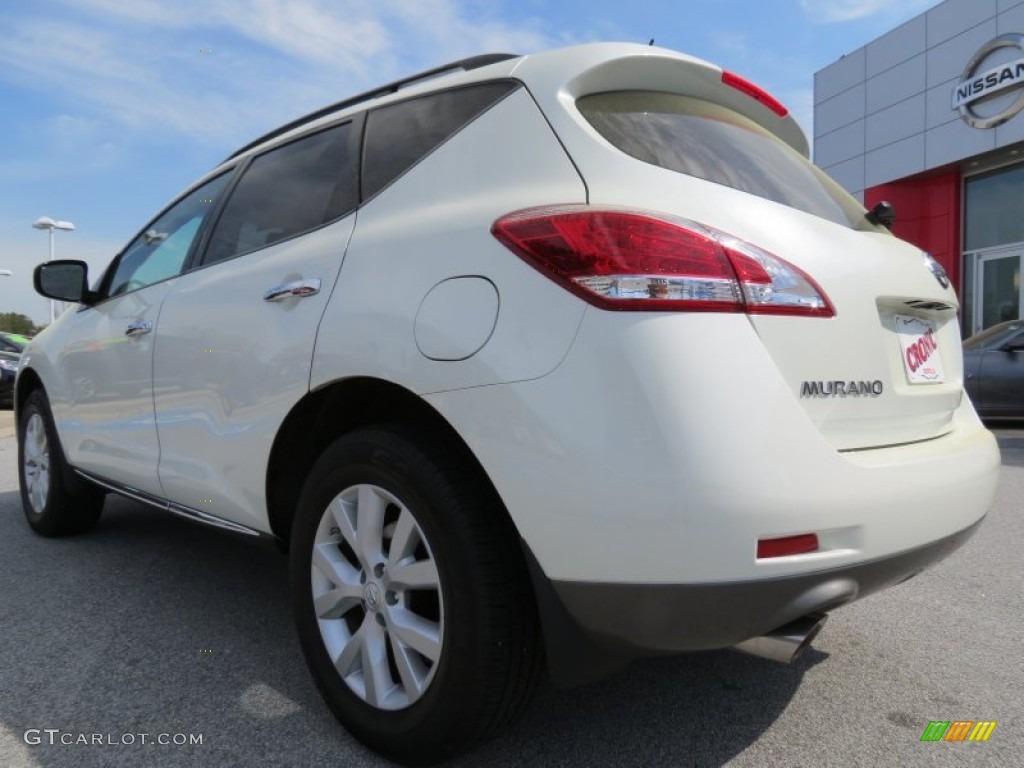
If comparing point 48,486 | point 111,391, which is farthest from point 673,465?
point 48,486

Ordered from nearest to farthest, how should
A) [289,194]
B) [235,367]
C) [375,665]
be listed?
[375,665], [235,367], [289,194]

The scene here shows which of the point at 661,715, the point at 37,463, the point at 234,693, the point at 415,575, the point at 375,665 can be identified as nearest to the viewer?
the point at 415,575

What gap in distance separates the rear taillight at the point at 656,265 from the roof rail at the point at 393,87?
745 mm

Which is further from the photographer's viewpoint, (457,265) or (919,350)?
(919,350)

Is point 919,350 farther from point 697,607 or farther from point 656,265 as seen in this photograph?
point 697,607

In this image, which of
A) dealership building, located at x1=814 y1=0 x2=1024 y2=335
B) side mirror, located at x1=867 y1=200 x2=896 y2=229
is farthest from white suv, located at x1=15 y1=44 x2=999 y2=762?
dealership building, located at x1=814 y1=0 x2=1024 y2=335

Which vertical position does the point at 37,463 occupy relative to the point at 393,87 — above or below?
below

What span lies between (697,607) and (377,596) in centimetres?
83

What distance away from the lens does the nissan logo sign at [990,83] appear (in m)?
14.8

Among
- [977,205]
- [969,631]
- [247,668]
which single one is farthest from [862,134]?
[247,668]

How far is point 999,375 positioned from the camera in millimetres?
8828

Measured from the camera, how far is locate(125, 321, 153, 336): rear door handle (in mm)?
3102

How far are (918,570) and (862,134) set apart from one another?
19.4 metres

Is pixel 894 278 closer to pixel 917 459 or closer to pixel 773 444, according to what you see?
pixel 917 459
